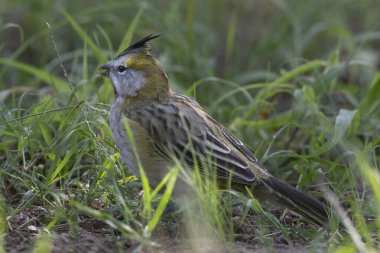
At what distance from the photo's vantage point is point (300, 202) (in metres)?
4.64

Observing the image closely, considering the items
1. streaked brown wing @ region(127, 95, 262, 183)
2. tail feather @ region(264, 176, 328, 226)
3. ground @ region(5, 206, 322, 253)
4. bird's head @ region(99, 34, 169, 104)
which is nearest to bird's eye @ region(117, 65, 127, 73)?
bird's head @ region(99, 34, 169, 104)

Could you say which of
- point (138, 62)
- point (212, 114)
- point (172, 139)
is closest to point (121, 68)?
point (138, 62)

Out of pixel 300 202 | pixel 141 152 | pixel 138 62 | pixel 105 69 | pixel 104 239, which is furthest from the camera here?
pixel 105 69

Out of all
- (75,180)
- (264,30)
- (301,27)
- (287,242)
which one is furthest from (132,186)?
(264,30)

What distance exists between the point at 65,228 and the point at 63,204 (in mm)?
172

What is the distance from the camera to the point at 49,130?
18.0 feet

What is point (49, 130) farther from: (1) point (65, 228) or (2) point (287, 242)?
(2) point (287, 242)

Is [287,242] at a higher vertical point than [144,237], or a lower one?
lower

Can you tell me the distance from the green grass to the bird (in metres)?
0.11

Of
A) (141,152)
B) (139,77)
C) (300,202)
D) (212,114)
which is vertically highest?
(139,77)

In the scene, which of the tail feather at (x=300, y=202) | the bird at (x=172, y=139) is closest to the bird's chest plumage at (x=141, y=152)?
the bird at (x=172, y=139)

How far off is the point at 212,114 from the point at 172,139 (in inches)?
63.1

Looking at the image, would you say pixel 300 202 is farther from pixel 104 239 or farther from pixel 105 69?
pixel 105 69

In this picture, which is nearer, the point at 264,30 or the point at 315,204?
the point at 315,204
